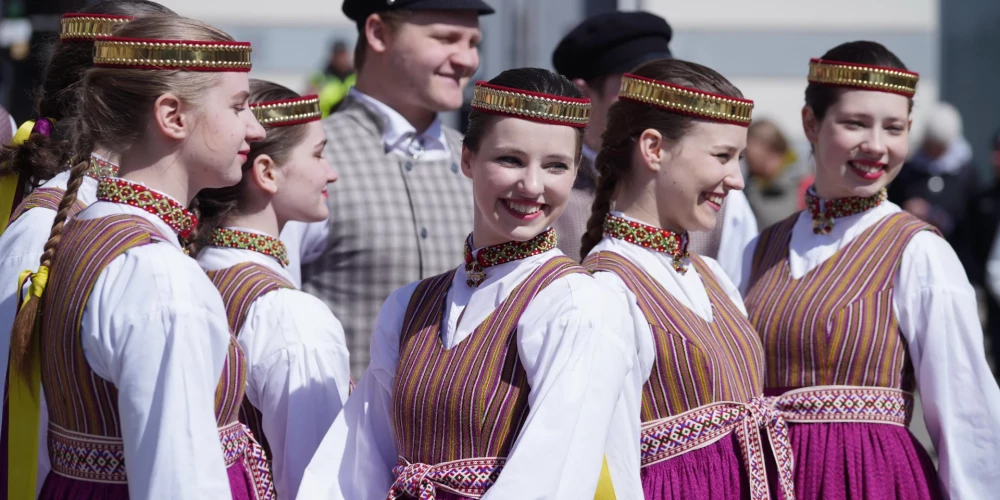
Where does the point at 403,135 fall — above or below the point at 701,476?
above

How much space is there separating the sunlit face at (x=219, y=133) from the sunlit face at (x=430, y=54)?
1541mm

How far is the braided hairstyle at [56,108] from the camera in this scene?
298 centimetres

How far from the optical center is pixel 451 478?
2.49 meters

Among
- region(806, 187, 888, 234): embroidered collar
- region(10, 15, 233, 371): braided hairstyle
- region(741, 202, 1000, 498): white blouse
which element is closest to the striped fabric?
region(10, 15, 233, 371): braided hairstyle

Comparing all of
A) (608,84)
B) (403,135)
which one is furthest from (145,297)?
(608,84)

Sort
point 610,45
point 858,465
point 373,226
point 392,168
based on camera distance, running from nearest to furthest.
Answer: point 858,465
point 373,226
point 392,168
point 610,45

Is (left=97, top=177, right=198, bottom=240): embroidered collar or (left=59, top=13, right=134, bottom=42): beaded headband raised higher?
(left=59, top=13, right=134, bottom=42): beaded headband

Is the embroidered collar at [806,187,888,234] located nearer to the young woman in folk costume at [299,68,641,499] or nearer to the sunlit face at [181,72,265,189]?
the young woman in folk costume at [299,68,641,499]

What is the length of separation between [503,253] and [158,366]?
0.73 metres

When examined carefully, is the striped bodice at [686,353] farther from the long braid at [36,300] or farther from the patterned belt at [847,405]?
the long braid at [36,300]

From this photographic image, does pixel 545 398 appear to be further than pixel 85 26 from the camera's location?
No

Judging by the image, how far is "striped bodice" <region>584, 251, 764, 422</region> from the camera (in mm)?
2803

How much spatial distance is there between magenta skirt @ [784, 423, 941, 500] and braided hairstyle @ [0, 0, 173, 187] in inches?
72.9

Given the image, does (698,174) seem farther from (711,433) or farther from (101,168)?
(101,168)
